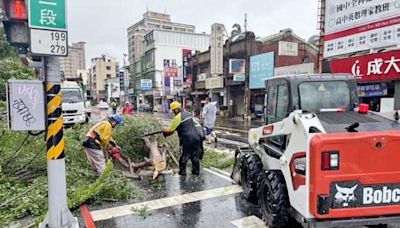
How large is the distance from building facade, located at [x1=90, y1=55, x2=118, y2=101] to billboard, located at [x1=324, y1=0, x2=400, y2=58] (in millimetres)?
92782

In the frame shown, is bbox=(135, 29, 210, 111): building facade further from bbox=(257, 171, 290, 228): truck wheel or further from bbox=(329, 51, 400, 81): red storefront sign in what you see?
bbox=(257, 171, 290, 228): truck wheel

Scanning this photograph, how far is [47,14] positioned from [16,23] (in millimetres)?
364

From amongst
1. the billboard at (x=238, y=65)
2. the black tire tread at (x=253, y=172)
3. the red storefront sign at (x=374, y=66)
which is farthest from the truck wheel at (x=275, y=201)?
the billboard at (x=238, y=65)

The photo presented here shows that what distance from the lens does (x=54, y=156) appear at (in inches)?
168

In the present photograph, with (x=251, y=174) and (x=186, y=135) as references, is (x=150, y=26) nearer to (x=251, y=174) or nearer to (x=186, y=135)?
(x=186, y=135)

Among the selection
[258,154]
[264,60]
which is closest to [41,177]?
[258,154]

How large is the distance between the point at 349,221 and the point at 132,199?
3.90 m

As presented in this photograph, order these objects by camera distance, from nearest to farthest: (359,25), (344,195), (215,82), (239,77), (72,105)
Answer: (344,195) → (359,25) → (72,105) → (239,77) → (215,82)

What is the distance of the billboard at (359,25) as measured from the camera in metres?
13.2

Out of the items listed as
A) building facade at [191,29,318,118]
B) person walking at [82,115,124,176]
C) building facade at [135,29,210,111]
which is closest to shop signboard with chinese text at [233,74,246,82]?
building facade at [191,29,318,118]

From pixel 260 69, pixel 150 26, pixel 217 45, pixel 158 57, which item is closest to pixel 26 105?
pixel 260 69

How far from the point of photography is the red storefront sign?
13703 millimetres

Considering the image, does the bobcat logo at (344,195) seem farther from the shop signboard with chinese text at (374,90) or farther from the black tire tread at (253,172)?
the shop signboard with chinese text at (374,90)

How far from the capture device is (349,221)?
3602 millimetres
